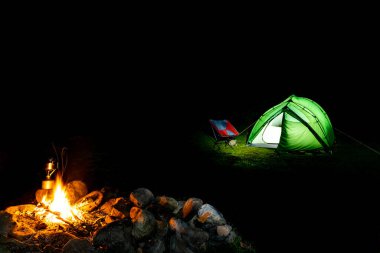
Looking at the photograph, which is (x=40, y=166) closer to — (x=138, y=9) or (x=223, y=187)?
(x=223, y=187)

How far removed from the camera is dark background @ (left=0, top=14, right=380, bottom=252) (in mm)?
6168

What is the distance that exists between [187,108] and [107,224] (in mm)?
15817

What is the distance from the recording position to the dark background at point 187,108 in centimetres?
617

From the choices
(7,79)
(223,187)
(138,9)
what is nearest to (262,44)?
(138,9)

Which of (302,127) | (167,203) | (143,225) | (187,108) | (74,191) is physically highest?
(187,108)

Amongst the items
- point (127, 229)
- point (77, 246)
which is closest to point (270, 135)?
point (127, 229)

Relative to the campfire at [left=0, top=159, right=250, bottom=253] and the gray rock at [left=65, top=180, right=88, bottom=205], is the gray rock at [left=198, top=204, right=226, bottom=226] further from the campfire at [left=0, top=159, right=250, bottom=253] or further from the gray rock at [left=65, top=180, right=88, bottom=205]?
the gray rock at [left=65, top=180, right=88, bottom=205]

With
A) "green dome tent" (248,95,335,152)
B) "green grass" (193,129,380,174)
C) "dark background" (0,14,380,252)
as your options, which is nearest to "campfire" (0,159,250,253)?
Result: "dark background" (0,14,380,252)

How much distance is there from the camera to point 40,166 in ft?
26.2

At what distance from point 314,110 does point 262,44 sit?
40.6 m

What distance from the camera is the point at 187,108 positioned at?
→ 20.3 metres

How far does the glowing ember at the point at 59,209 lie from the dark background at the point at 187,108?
129 centimetres

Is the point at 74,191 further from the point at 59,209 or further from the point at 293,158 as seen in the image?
the point at 293,158

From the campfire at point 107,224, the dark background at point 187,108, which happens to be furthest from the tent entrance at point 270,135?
the campfire at point 107,224
